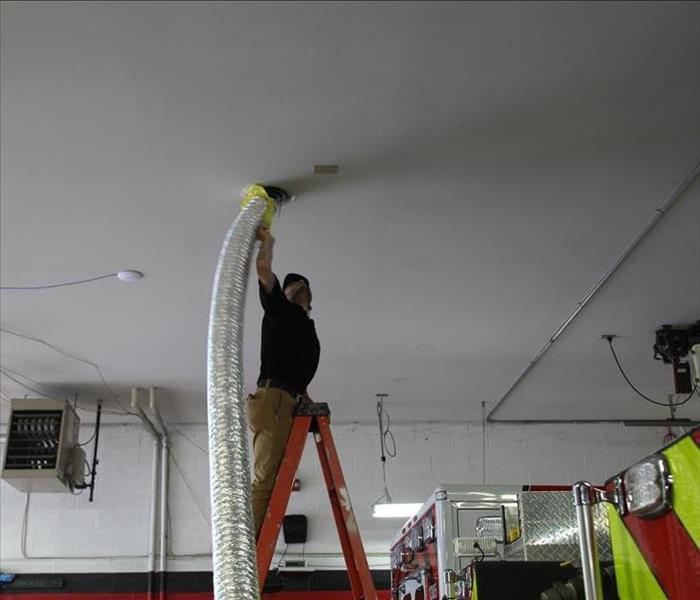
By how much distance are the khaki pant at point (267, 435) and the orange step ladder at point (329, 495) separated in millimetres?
68

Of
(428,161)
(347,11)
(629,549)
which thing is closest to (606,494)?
(629,549)

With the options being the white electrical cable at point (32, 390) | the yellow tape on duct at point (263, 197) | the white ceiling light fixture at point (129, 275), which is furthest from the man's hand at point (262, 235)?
the white electrical cable at point (32, 390)

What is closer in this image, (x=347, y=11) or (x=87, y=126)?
(x=347, y=11)

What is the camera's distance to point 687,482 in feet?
5.48

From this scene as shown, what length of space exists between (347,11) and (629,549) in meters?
2.50

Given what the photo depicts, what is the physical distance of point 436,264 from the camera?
5879 millimetres

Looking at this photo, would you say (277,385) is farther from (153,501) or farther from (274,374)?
(153,501)

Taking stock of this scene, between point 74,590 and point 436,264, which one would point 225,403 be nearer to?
point 436,264

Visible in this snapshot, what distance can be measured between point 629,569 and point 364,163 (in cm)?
304

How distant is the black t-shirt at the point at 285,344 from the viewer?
4.11m

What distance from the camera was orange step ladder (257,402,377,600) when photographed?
11.7ft

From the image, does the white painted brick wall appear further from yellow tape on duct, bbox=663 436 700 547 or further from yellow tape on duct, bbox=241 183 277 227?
yellow tape on duct, bbox=663 436 700 547

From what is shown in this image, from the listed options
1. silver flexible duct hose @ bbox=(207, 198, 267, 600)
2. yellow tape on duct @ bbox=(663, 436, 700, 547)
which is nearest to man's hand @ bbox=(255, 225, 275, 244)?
silver flexible duct hose @ bbox=(207, 198, 267, 600)

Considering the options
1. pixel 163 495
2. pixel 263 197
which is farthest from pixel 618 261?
pixel 163 495
